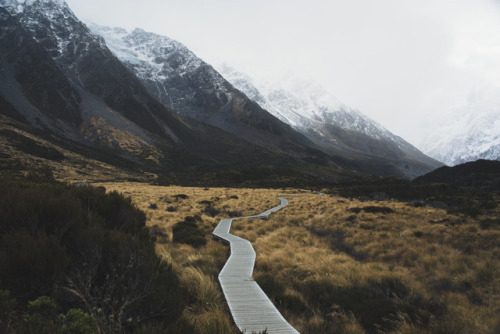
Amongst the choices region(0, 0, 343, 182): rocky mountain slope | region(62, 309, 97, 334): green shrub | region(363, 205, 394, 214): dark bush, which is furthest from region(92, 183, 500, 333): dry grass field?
region(0, 0, 343, 182): rocky mountain slope

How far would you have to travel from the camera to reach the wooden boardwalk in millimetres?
4703

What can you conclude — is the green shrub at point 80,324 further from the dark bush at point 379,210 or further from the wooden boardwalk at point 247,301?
the dark bush at point 379,210

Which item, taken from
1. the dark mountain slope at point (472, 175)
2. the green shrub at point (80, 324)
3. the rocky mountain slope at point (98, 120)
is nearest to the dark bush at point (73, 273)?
the green shrub at point (80, 324)

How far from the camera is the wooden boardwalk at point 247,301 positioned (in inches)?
185

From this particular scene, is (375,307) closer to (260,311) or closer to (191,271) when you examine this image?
(260,311)

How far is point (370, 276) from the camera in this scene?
24.2ft

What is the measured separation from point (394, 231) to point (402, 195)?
4144cm

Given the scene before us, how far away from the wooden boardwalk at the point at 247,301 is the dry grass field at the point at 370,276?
28cm

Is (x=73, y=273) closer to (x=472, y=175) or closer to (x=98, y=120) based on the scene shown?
(x=472, y=175)

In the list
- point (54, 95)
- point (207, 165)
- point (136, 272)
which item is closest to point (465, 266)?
point (136, 272)

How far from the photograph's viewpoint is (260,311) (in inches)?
209

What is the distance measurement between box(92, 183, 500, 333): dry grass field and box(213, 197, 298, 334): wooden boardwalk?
0.91ft

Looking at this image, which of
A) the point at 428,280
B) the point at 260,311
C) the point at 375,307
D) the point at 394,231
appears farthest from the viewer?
the point at 394,231

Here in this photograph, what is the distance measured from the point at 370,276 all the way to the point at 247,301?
144 inches
